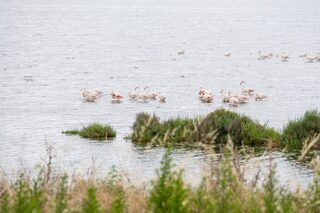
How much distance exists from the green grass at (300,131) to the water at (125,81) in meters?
1.39

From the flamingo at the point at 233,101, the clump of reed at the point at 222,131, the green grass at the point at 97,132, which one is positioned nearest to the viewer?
the clump of reed at the point at 222,131

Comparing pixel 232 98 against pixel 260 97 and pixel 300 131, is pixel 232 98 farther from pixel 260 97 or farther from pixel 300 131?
pixel 300 131

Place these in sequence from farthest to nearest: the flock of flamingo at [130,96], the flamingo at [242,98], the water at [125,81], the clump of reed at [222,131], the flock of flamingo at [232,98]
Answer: the flamingo at [242,98]
the flock of flamingo at [130,96]
the flock of flamingo at [232,98]
the clump of reed at [222,131]
the water at [125,81]

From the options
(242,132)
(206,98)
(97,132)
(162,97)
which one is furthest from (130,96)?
(242,132)

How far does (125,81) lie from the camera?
4925cm

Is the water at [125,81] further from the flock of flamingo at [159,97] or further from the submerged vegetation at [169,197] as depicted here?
the submerged vegetation at [169,197]

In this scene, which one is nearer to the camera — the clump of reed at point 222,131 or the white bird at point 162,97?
the clump of reed at point 222,131

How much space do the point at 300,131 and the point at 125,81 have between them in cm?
2485

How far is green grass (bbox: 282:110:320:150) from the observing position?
24766 mm

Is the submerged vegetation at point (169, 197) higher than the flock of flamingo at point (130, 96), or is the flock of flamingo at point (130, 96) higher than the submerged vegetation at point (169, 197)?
the flock of flamingo at point (130, 96)

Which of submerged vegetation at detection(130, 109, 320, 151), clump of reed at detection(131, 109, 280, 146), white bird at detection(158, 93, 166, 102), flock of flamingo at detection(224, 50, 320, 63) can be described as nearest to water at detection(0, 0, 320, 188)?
flock of flamingo at detection(224, 50, 320, 63)

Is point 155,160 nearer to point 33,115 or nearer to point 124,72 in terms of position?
point 33,115

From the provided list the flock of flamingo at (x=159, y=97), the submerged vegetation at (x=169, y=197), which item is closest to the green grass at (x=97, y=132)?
the flock of flamingo at (x=159, y=97)

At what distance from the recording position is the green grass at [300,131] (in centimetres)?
2477
